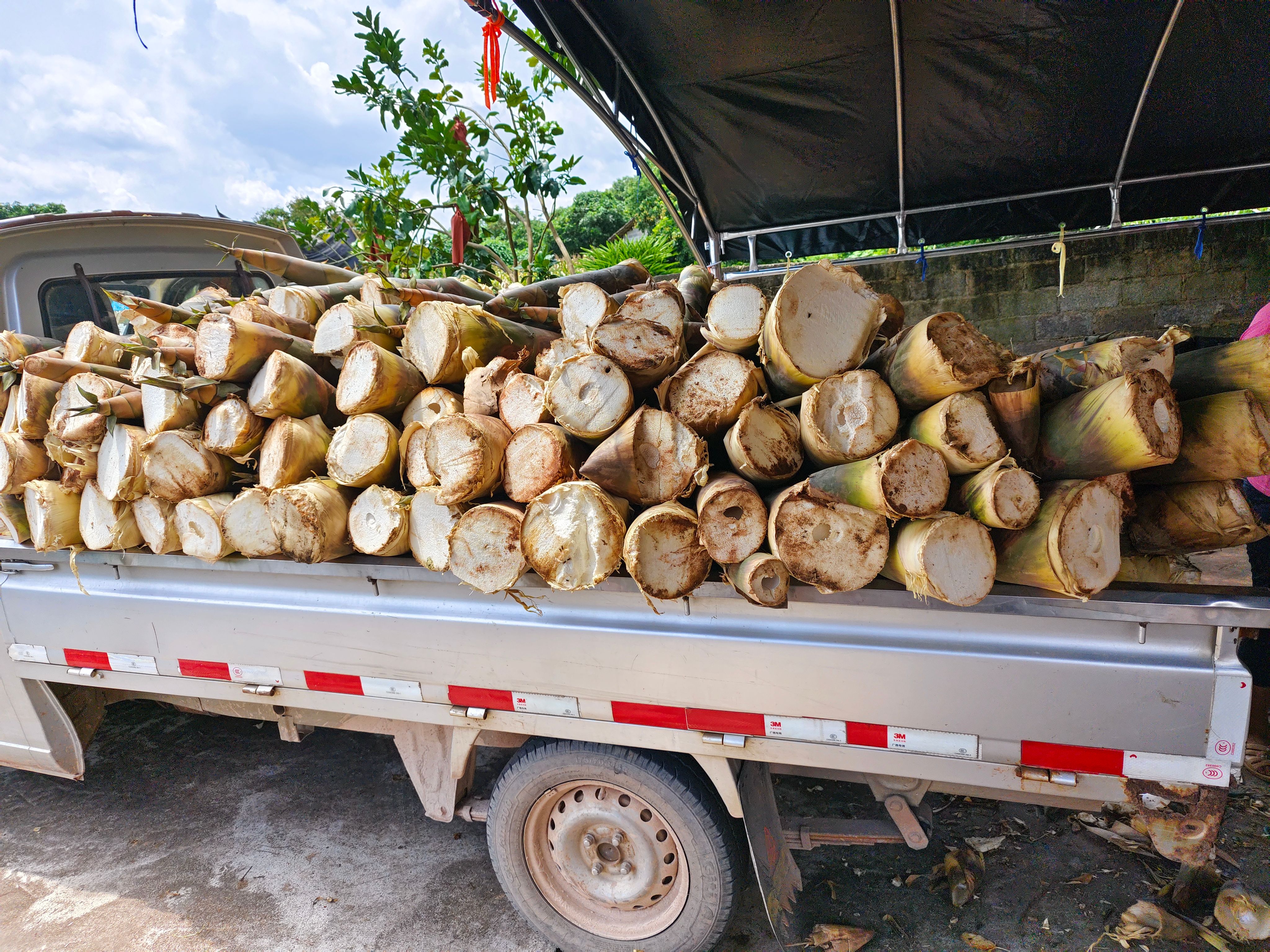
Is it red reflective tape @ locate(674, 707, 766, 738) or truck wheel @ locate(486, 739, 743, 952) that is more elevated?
red reflective tape @ locate(674, 707, 766, 738)

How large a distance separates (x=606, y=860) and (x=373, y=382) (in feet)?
5.39

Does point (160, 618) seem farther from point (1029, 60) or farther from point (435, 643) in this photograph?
point (1029, 60)

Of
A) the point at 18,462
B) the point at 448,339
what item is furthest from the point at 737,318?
the point at 18,462

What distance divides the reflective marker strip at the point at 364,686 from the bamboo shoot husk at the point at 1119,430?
73.9 inches

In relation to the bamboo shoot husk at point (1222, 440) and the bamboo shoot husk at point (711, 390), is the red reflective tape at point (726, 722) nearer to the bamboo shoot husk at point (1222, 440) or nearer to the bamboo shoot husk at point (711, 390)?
the bamboo shoot husk at point (711, 390)

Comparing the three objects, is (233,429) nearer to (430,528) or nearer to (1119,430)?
(430,528)

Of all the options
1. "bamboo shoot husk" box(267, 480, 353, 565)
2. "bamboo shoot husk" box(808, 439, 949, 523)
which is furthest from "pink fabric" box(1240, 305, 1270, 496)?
"bamboo shoot husk" box(267, 480, 353, 565)

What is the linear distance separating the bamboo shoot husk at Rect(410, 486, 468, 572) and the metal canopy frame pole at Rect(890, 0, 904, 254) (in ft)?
9.68

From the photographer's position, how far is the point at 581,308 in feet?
6.93

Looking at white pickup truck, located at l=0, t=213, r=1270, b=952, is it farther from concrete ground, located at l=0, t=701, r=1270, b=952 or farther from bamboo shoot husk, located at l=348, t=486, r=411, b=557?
concrete ground, located at l=0, t=701, r=1270, b=952

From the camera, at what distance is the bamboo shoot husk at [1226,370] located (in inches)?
60.5

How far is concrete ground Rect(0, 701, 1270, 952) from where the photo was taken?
227cm

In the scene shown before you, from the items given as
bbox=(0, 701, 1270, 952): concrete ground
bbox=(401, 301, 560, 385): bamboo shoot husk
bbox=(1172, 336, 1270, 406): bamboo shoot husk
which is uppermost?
bbox=(401, 301, 560, 385): bamboo shoot husk

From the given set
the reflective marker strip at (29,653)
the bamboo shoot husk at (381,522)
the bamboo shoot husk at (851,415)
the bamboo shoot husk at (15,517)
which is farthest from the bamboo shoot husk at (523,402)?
the reflective marker strip at (29,653)
